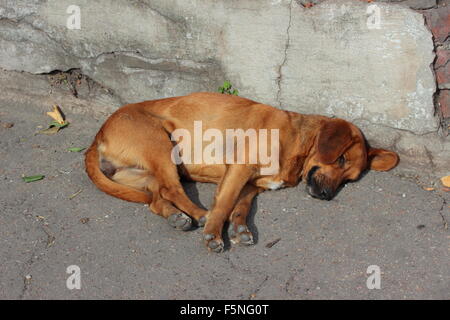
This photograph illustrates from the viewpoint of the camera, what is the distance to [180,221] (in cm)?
456

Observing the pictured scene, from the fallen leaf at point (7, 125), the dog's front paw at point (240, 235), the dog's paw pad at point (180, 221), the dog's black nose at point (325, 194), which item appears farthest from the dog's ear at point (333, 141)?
the fallen leaf at point (7, 125)

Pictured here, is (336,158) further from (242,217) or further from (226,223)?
(226,223)

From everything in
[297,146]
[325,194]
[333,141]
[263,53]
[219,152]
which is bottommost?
[325,194]

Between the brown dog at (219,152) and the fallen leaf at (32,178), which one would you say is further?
the fallen leaf at (32,178)

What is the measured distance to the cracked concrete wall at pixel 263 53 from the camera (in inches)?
199

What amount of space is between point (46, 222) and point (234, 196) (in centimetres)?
154

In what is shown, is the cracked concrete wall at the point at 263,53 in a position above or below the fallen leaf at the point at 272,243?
above

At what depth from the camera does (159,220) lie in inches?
187

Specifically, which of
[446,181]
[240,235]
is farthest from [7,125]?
[446,181]

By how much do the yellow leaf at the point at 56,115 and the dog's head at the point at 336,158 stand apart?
8.80 ft

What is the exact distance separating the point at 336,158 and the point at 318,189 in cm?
33

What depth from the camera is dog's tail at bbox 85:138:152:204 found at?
4.86 metres

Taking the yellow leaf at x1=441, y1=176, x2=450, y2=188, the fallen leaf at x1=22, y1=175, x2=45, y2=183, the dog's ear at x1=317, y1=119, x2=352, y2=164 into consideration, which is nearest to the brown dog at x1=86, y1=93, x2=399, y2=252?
the dog's ear at x1=317, y1=119, x2=352, y2=164

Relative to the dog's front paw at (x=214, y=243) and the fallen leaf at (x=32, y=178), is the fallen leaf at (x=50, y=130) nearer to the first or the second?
the fallen leaf at (x=32, y=178)
